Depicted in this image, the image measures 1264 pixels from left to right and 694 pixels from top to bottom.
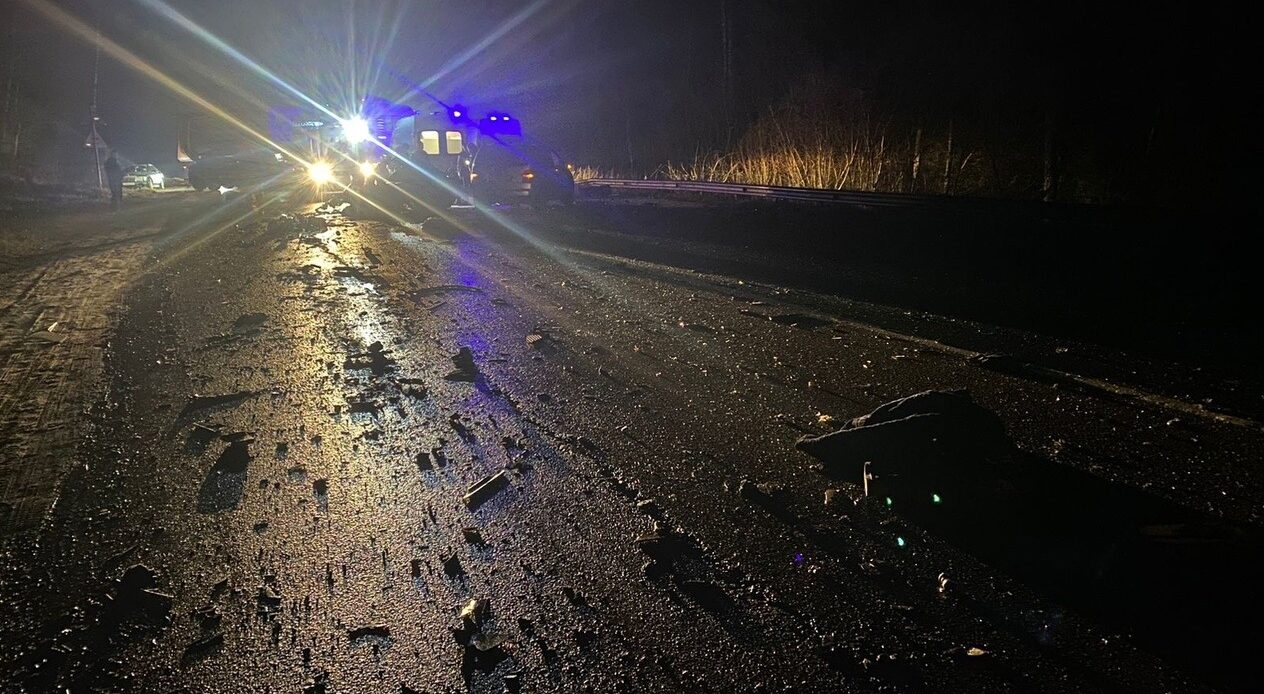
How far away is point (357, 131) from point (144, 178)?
14.2 meters

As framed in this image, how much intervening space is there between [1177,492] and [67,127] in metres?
49.3

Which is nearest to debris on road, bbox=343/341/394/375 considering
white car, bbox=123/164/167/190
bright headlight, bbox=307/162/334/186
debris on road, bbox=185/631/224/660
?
debris on road, bbox=185/631/224/660

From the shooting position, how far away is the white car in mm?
33156

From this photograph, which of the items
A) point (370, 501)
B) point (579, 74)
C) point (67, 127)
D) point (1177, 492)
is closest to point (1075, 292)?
point (1177, 492)

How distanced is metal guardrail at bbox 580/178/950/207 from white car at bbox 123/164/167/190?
26.2 m

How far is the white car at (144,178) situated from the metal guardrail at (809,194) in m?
26.2

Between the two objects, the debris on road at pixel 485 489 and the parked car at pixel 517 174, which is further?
the parked car at pixel 517 174

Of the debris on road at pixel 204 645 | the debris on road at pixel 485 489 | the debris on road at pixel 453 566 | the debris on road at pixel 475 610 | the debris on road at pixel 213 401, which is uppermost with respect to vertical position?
the debris on road at pixel 213 401

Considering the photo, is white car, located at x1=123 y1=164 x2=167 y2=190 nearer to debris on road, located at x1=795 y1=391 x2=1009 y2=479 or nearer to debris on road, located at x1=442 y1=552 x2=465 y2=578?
debris on road, located at x1=442 y1=552 x2=465 y2=578

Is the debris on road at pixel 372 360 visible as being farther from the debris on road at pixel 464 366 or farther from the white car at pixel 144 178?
the white car at pixel 144 178

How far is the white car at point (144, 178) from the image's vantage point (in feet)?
109

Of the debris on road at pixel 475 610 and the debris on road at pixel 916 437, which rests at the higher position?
the debris on road at pixel 916 437

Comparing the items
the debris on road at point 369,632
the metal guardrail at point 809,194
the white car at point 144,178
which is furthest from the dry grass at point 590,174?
the debris on road at point 369,632

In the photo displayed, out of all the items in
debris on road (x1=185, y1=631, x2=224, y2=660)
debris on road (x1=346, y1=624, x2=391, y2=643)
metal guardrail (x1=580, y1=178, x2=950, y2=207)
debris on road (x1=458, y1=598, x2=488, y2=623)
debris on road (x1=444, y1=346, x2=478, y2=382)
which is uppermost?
metal guardrail (x1=580, y1=178, x2=950, y2=207)
